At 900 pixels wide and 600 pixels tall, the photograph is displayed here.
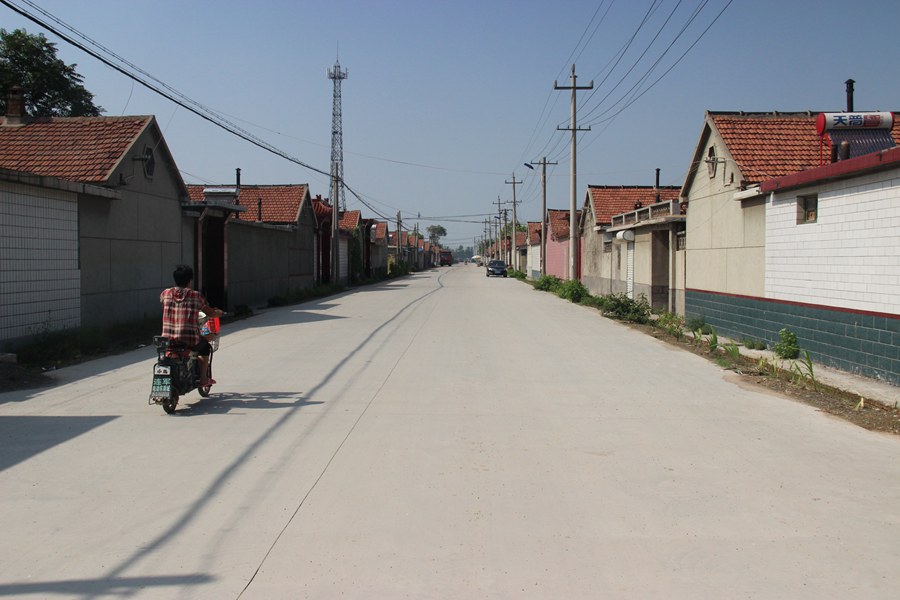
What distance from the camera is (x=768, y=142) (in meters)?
17.2

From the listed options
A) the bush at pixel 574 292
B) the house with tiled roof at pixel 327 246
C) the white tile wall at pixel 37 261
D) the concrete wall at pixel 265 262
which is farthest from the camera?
the house with tiled roof at pixel 327 246

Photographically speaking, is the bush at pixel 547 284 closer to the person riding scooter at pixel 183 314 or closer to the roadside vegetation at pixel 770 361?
the roadside vegetation at pixel 770 361

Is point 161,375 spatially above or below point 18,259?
below

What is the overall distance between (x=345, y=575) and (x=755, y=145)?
1578cm

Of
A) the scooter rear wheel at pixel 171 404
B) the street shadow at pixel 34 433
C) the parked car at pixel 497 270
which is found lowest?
the street shadow at pixel 34 433

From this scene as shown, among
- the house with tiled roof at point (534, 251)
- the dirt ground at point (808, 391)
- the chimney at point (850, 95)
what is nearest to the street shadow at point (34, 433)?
the dirt ground at point (808, 391)

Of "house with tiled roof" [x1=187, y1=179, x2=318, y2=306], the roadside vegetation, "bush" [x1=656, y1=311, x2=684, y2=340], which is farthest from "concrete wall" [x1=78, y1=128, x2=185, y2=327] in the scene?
"bush" [x1=656, y1=311, x2=684, y2=340]

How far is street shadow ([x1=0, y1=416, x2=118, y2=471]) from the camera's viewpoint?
6.83 meters

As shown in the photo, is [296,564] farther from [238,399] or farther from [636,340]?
[636,340]

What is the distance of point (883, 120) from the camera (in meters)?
13.8

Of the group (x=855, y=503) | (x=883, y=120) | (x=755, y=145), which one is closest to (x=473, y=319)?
(x=755, y=145)

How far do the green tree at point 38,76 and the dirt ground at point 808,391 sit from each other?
104 ft

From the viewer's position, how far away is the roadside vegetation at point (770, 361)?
9102 mm

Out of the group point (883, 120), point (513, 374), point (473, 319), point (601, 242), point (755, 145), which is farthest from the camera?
point (601, 242)
